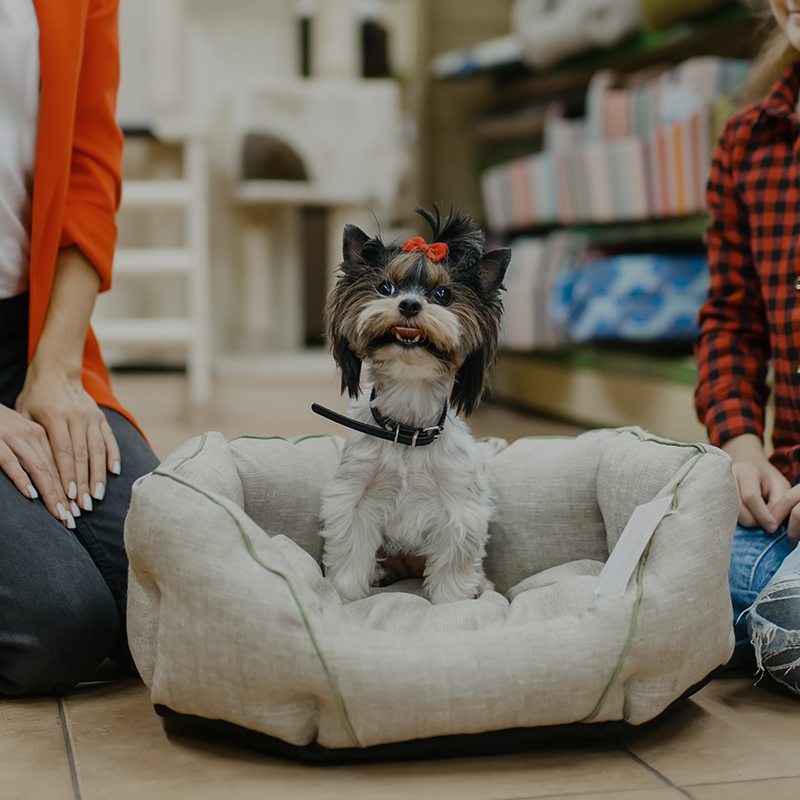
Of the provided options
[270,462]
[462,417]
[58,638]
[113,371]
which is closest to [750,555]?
[462,417]

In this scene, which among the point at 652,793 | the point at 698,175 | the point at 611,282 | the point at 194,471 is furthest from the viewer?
the point at 611,282

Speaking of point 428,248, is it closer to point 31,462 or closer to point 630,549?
point 630,549

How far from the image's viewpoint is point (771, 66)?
1.78 meters

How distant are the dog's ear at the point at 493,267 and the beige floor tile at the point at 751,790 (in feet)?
2.29

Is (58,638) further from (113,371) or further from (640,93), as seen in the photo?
(113,371)

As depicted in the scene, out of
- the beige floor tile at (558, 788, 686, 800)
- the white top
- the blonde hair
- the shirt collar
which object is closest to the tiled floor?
the beige floor tile at (558, 788, 686, 800)

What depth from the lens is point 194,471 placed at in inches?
53.0

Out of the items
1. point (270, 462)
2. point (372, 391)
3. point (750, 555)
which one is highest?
point (372, 391)

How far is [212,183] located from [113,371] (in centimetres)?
127

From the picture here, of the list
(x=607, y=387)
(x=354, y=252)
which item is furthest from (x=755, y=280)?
(x=607, y=387)

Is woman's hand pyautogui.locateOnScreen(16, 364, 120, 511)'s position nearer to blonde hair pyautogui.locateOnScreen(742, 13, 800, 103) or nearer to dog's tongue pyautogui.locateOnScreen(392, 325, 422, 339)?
dog's tongue pyautogui.locateOnScreen(392, 325, 422, 339)

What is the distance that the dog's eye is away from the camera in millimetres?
1365

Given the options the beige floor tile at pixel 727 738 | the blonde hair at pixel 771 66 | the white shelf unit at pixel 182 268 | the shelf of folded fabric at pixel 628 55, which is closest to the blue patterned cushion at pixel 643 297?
the shelf of folded fabric at pixel 628 55

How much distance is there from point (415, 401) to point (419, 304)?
182 mm
